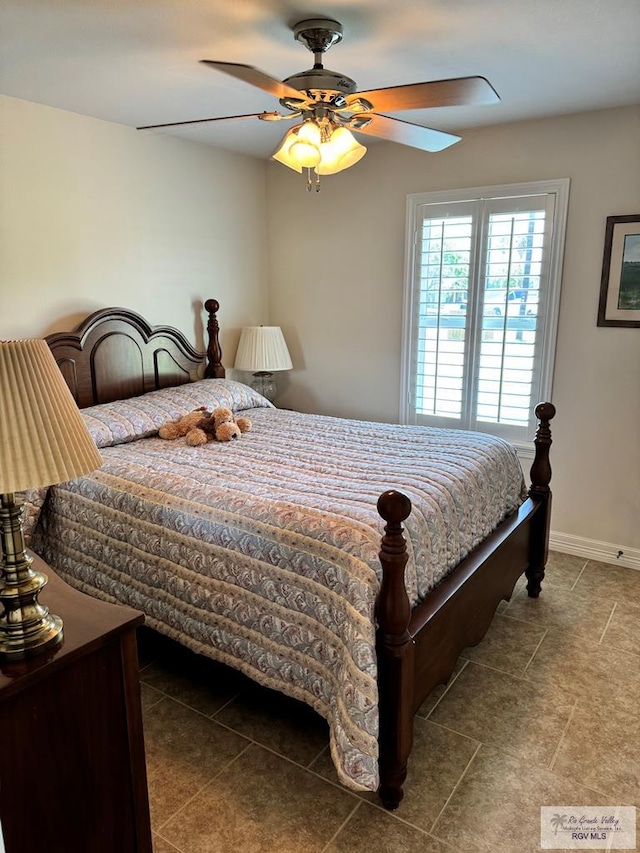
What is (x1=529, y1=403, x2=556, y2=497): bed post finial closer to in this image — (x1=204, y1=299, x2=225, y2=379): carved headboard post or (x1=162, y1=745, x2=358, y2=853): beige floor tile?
(x1=162, y1=745, x2=358, y2=853): beige floor tile

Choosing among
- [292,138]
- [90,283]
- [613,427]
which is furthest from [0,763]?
[613,427]

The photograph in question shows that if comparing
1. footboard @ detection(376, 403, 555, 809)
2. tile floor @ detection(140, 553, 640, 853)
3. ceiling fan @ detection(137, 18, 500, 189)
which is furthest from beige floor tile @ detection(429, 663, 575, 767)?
ceiling fan @ detection(137, 18, 500, 189)

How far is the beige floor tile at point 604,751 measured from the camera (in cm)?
193

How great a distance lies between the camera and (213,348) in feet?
13.4

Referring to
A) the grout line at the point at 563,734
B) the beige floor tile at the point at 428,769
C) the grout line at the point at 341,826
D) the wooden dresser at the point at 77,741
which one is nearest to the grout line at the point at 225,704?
the beige floor tile at the point at 428,769

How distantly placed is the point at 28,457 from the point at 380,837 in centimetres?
154

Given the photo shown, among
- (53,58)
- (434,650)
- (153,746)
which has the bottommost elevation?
(153,746)

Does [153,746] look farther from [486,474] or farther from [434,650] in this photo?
[486,474]

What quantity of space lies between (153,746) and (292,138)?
2264 mm

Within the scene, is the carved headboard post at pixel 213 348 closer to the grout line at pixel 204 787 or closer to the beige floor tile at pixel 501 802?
the grout line at pixel 204 787

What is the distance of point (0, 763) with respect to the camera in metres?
1.05

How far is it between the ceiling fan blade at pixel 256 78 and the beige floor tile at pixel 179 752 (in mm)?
2252

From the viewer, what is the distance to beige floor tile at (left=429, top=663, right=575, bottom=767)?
2105 millimetres

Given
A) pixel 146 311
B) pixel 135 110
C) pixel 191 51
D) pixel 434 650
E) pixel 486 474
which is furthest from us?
pixel 146 311
